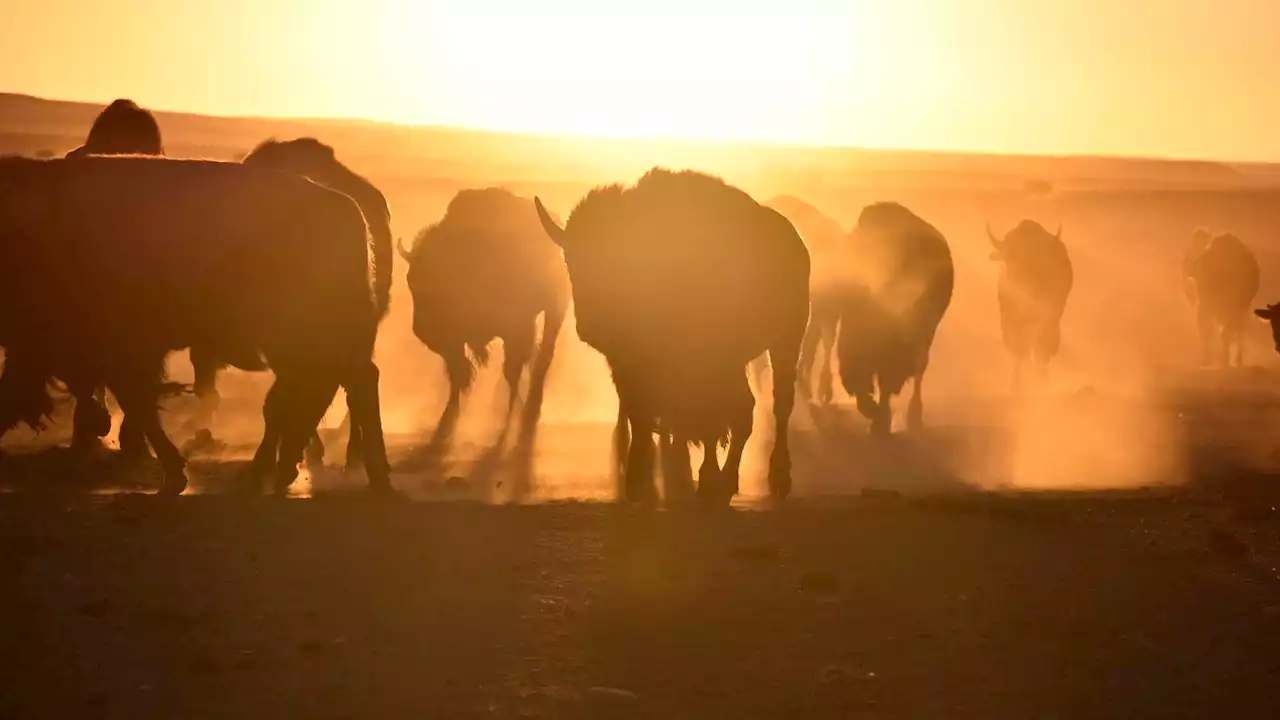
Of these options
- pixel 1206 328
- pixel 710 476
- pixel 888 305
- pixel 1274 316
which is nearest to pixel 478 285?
pixel 888 305

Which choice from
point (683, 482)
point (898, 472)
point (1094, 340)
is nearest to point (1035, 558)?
point (683, 482)

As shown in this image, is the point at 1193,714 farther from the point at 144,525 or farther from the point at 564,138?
the point at 564,138

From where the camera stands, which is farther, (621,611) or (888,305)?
(888,305)

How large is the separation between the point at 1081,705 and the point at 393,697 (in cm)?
220

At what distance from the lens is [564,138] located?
115 meters

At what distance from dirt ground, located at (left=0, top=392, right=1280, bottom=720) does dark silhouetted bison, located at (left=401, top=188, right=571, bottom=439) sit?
4.94 metres

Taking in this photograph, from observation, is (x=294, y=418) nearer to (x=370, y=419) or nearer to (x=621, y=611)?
(x=370, y=419)

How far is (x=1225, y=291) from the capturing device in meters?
21.4

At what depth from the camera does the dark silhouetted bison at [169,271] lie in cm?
807

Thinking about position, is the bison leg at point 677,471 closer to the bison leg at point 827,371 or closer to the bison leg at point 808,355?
the bison leg at point 827,371

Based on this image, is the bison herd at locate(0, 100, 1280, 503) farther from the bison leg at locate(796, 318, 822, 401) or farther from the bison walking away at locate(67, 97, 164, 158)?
the bison leg at locate(796, 318, 822, 401)

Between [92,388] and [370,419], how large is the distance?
1.74 meters

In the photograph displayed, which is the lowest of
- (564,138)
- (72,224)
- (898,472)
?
(898,472)

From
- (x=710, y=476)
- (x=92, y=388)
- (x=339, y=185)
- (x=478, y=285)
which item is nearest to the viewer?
(x=710, y=476)
